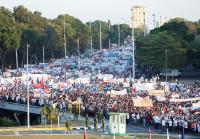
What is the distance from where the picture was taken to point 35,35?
146 m

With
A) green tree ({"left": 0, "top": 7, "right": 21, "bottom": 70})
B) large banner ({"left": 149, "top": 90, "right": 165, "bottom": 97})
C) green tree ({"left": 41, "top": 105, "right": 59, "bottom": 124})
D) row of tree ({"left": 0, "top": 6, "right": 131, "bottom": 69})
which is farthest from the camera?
row of tree ({"left": 0, "top": 6, "right": 131, "bottom": 69})

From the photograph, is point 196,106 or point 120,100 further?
point 120,100

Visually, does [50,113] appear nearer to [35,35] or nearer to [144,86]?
[144,86]

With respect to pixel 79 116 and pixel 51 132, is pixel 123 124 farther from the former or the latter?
pixel 79 116

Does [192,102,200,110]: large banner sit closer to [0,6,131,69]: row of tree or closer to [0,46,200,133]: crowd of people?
[0,46,200,133]: crowd of people

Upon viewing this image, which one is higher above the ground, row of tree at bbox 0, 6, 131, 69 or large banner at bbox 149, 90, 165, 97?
row of tree at bbox 0, 6, 131, 69

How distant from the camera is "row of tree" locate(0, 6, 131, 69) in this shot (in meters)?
129

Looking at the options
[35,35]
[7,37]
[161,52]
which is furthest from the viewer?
[35,35]

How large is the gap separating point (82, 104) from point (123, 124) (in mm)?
16619

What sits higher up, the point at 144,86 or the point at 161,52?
the point at 161,52

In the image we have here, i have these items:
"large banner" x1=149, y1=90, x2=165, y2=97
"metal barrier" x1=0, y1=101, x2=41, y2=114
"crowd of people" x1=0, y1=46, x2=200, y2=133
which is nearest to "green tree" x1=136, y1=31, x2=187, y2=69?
"crowd of people" x1=0, y1=46, x2=200, y2=133

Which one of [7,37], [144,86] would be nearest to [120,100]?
[144,86]

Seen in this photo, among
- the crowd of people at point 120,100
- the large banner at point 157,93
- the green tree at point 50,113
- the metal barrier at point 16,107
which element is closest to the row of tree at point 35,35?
the crowd of people at point 120,100

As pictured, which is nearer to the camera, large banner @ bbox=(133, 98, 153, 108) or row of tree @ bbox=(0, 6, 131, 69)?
large banner @ bbox=(133, 98, 153, 108)
